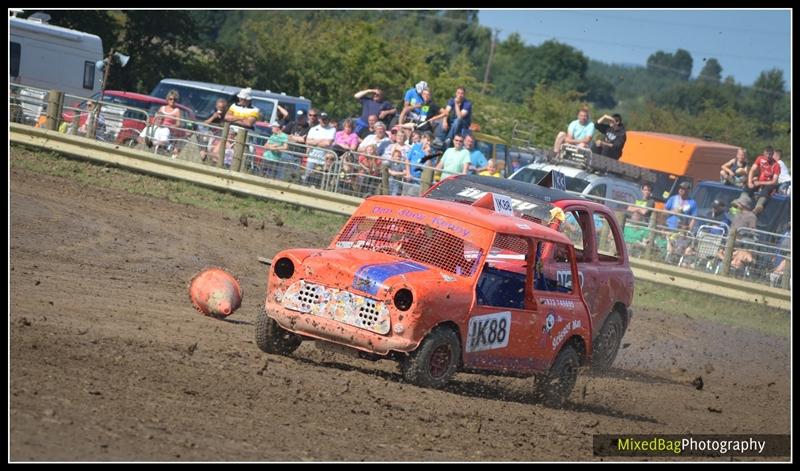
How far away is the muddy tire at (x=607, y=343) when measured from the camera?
1176 cm

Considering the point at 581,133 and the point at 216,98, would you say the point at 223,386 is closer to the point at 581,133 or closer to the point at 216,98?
the point at 581,133

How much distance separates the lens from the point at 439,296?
835cm

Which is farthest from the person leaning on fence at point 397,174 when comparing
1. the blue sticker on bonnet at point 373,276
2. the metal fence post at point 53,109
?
the blue sticker on bonnet at point 373,276

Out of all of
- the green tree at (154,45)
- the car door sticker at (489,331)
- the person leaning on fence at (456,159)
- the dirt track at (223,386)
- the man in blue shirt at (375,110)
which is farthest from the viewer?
the green tree at (154,45)

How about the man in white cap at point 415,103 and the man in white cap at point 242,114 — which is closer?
the man in white cap at point 242,114

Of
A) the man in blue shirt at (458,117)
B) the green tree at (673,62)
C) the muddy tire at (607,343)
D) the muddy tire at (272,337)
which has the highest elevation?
the green tree at (673,62)

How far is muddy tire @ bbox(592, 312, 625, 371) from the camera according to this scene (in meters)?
11.8

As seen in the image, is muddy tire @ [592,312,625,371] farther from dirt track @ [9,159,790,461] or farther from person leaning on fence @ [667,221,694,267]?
person leaning on fence @ [667,221,694,267]

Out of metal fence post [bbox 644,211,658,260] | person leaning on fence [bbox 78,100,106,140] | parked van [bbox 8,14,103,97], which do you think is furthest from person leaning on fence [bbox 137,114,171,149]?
metal fence post [bbox 644,211,658,260]

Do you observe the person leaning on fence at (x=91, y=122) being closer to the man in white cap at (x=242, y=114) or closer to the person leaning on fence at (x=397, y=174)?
the man in white cap at (x=242, y=114)

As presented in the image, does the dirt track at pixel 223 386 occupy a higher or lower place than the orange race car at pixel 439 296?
lower

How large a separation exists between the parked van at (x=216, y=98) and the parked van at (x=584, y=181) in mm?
5902

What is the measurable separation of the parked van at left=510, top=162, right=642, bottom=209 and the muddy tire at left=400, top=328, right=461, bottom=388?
37.0ft

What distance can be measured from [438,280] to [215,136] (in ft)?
36.0
